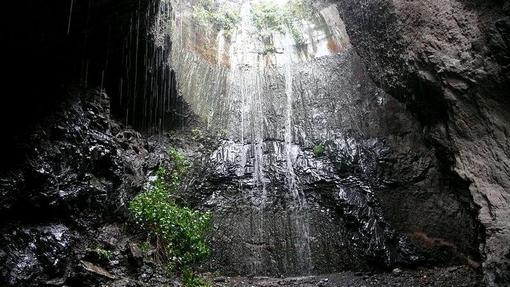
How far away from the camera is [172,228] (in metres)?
7.52

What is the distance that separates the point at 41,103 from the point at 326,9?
41.6 ft

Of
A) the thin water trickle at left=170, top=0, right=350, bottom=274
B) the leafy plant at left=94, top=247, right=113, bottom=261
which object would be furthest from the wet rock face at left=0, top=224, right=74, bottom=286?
the thin water trickle at left=170, top=0, right=350, bottom=274

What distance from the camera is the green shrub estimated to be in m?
7.47

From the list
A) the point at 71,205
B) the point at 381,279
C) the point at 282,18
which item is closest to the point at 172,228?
the point at 71,205

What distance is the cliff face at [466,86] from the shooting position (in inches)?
231

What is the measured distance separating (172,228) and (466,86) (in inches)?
250

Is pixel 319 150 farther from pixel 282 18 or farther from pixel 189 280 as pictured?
pixel 282 18

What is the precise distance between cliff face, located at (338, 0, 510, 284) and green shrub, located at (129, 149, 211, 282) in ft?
17.0

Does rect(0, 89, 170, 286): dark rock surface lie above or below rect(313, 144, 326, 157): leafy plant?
below

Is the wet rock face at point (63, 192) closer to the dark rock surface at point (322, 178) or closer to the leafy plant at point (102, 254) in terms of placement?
the leafy plant at point (102, 254)

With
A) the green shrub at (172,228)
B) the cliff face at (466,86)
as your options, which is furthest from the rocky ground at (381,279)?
the cliff face at (466,86)

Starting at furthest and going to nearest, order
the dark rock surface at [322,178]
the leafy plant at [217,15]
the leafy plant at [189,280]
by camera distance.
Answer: the leafy plant at [217,15] → the dark rock surface at [322,178] → the leafy plant at [189,280]

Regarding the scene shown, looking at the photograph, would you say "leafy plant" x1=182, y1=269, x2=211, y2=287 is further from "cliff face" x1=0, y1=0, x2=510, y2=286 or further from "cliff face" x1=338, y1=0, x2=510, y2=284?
"cliff face" x1=338, y1=0, x2=510, y2=284

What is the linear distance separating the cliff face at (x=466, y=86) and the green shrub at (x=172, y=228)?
17.0 feet
